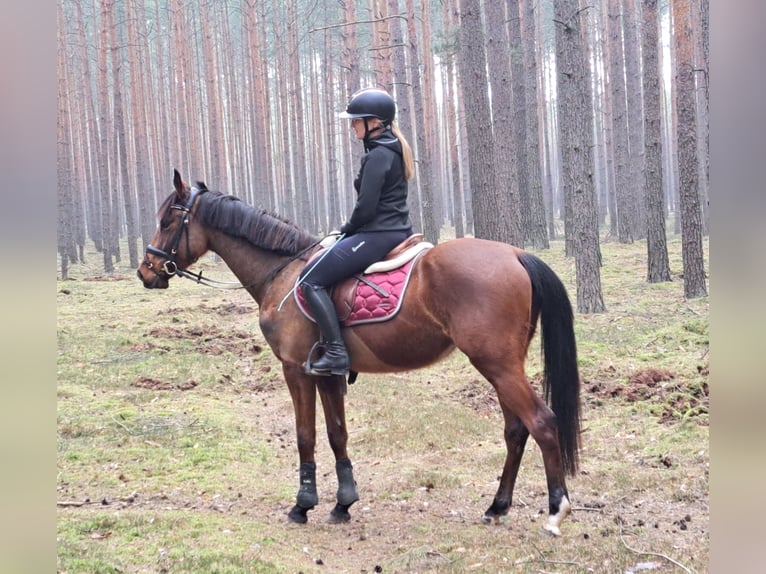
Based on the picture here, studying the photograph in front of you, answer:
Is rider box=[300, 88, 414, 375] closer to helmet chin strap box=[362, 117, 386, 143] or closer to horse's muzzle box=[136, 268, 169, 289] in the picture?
helmet chin strap box=[362, 117, 386, 143]

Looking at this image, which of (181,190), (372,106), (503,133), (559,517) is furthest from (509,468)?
(503,133)

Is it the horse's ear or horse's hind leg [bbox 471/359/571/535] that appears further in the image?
the horse's ear

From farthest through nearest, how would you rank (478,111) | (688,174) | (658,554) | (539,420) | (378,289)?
(688,174) < (478,111) < (378,289) < (539,420) < (658,554)

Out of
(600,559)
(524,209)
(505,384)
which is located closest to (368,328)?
(505,384)

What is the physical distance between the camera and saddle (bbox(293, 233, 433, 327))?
517 cm

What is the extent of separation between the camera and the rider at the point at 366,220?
526 cm

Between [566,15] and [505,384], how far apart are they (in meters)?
→ 8.75

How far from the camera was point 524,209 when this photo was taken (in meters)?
22.1

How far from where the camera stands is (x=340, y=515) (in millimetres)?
5582

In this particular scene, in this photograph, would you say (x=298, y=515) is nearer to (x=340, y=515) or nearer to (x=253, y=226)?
(x=340, y=515)

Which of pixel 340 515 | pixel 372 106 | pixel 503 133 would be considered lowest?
pixel 340 515

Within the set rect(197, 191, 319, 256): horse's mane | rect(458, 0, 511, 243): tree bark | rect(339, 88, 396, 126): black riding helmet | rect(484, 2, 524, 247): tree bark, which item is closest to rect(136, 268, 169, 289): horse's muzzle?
rect(197, 191, 319, 256): horse's mane

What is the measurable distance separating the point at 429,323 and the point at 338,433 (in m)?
1.37
